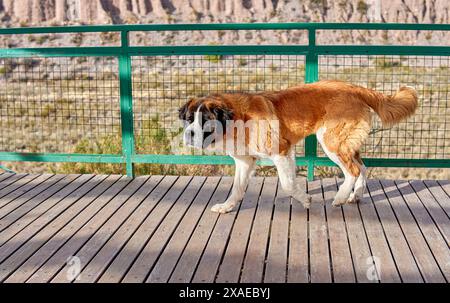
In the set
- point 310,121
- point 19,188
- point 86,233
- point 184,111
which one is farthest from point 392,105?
point 19,188

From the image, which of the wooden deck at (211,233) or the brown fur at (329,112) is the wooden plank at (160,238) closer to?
the wooden deck at (211,233)

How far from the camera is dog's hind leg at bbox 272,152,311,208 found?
4.98m

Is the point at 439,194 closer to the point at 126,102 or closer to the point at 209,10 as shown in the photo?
the point at 126,102

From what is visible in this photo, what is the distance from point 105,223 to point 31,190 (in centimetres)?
136

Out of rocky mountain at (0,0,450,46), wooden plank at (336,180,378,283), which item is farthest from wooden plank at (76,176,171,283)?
rocky mountain at (0,0,450,46)

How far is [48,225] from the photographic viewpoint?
4.72m

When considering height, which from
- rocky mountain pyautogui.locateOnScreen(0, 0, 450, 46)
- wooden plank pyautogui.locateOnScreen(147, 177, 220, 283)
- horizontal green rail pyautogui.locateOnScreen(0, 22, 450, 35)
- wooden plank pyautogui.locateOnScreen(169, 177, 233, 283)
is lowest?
wooden plank pyautogui.locateOnScreen(169, 177, 233, 283)

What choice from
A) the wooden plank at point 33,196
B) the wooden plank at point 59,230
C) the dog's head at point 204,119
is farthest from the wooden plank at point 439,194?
the wooden plank at point 33,196

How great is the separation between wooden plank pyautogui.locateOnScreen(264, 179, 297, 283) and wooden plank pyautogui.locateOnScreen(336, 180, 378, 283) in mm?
448

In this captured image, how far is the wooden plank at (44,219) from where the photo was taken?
4.25 m

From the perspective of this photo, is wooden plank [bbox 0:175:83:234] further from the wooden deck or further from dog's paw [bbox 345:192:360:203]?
dog's paw [bbox 345:192:360:203]
